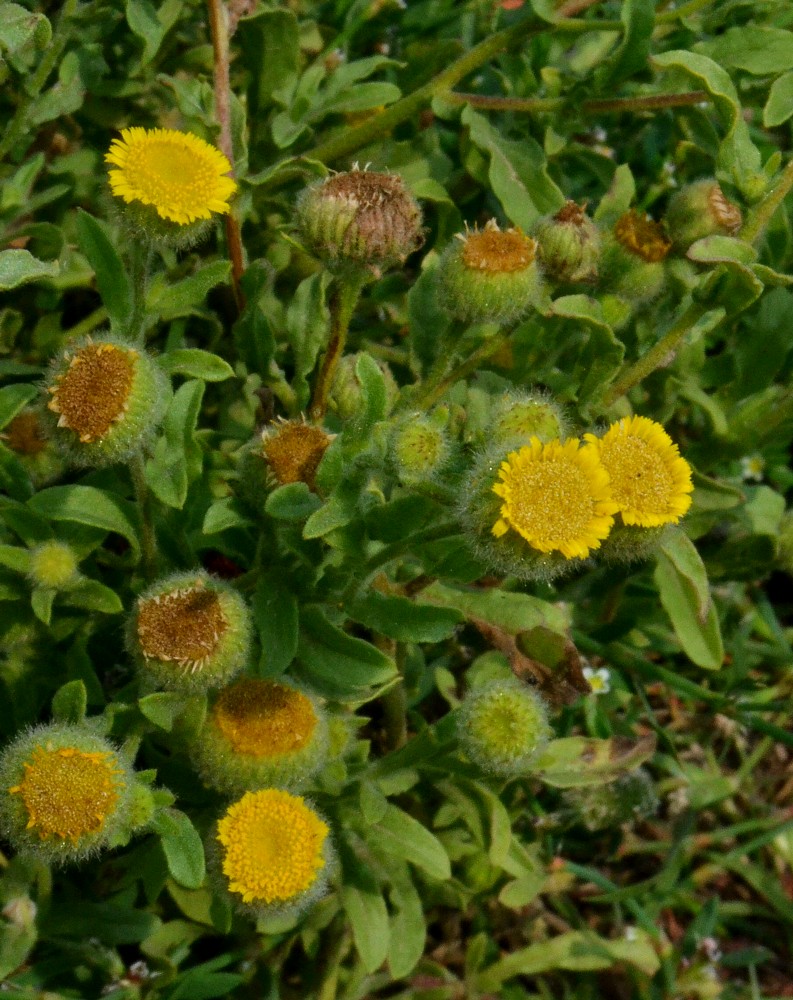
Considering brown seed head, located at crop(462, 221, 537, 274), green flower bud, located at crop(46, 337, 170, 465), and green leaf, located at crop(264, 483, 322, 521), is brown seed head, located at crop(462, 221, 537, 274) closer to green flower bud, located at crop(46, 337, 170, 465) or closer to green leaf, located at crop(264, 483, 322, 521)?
green leaf, located at crop(264, 483, 322, 521)

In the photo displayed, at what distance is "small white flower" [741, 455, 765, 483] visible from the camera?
482 centimetres

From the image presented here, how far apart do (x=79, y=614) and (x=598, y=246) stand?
1815 mm

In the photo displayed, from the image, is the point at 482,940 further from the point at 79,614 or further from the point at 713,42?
the point at 713,42

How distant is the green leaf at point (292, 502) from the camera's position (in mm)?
2795

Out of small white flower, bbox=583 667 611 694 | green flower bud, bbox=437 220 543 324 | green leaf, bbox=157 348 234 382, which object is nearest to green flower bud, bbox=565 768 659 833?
small white flower, bbox=583 667 611 694

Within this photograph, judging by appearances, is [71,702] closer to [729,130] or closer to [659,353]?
[659,353]

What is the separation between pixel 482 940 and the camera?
3.75 metres

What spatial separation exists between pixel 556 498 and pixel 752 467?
2.65 meters

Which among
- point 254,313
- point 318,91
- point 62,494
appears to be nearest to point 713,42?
point 318,91

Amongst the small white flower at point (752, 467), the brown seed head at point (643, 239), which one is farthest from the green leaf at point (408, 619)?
the small white flower at point (752, 467)

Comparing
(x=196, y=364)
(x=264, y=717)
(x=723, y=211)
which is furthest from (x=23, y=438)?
(x=723, y=211)

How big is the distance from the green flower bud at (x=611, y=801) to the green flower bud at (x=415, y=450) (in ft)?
5.78

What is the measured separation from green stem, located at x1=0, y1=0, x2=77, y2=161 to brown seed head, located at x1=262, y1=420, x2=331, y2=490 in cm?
137

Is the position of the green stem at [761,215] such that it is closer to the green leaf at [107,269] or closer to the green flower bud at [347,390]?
the green flower bud at [347,390]
